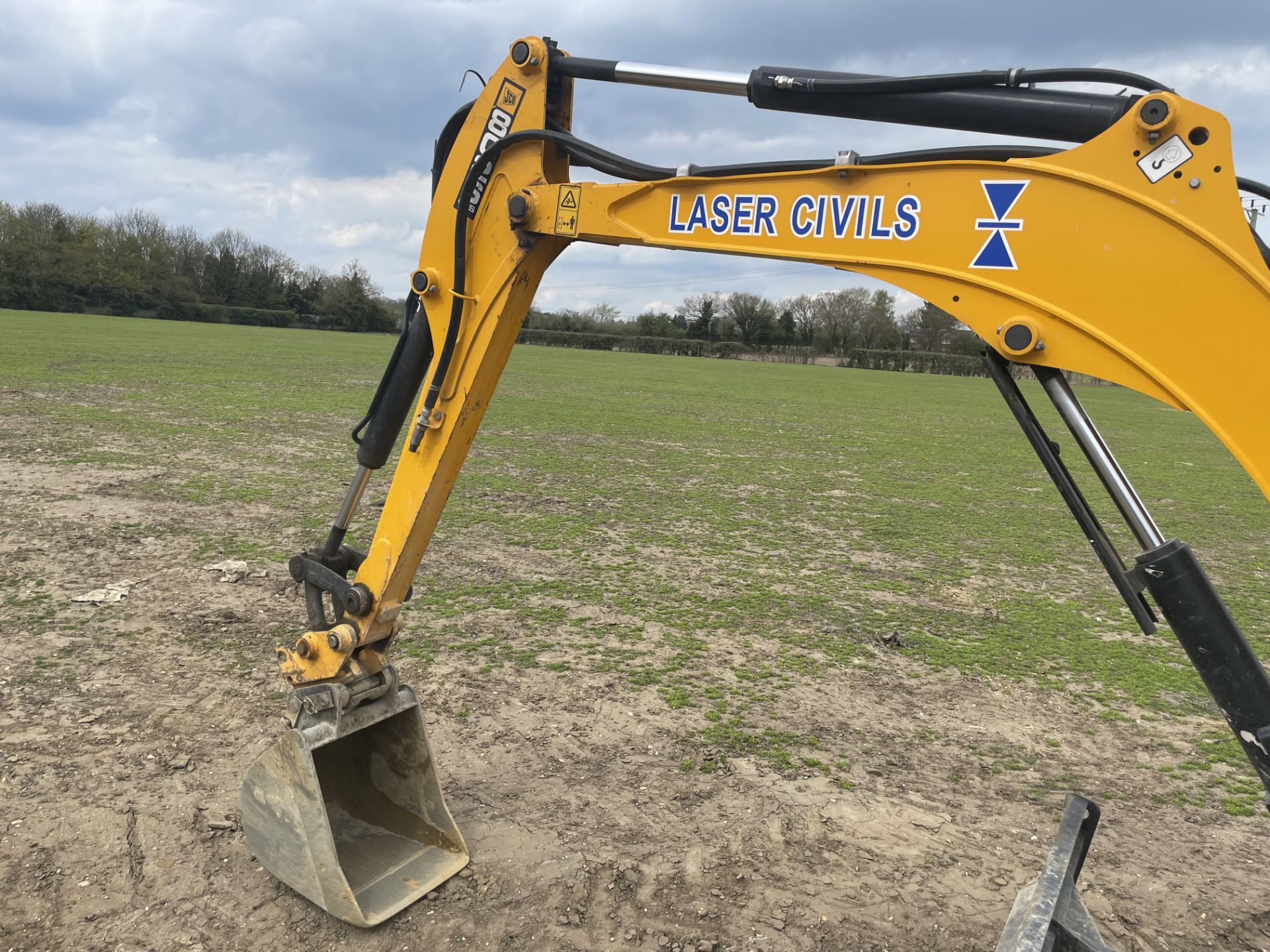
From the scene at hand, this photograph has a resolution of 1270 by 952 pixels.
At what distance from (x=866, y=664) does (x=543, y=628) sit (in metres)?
1.96

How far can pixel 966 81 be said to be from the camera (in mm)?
2178

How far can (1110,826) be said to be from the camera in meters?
3.69

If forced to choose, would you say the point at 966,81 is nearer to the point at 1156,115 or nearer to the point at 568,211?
the point at 1156,115

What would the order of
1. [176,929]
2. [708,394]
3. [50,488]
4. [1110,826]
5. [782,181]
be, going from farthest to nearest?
[708,394]
[50,488]
[1110,826]
[176,929]
[782,181]

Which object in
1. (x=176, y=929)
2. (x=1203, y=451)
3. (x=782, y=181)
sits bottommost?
(x=176, y=929)

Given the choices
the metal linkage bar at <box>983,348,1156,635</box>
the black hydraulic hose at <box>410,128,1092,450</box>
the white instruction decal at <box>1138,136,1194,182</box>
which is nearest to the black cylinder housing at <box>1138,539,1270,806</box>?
the metal linkage bar at <box>983,348,1156,635</box>

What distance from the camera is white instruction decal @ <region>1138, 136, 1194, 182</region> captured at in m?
Answer: 1.88

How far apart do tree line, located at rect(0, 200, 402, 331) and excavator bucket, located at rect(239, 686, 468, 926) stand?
5590 cm

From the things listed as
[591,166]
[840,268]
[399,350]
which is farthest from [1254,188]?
[399,350]

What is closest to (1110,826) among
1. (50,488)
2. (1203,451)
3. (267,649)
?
(267,649)

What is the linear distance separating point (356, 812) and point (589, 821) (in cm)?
90

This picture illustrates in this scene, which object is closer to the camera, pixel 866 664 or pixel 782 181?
pixel 782 181

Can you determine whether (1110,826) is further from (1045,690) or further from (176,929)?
(176,929)

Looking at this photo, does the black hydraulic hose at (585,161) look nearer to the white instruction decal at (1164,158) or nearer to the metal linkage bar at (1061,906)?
the white instruction decal at (1164,158)
